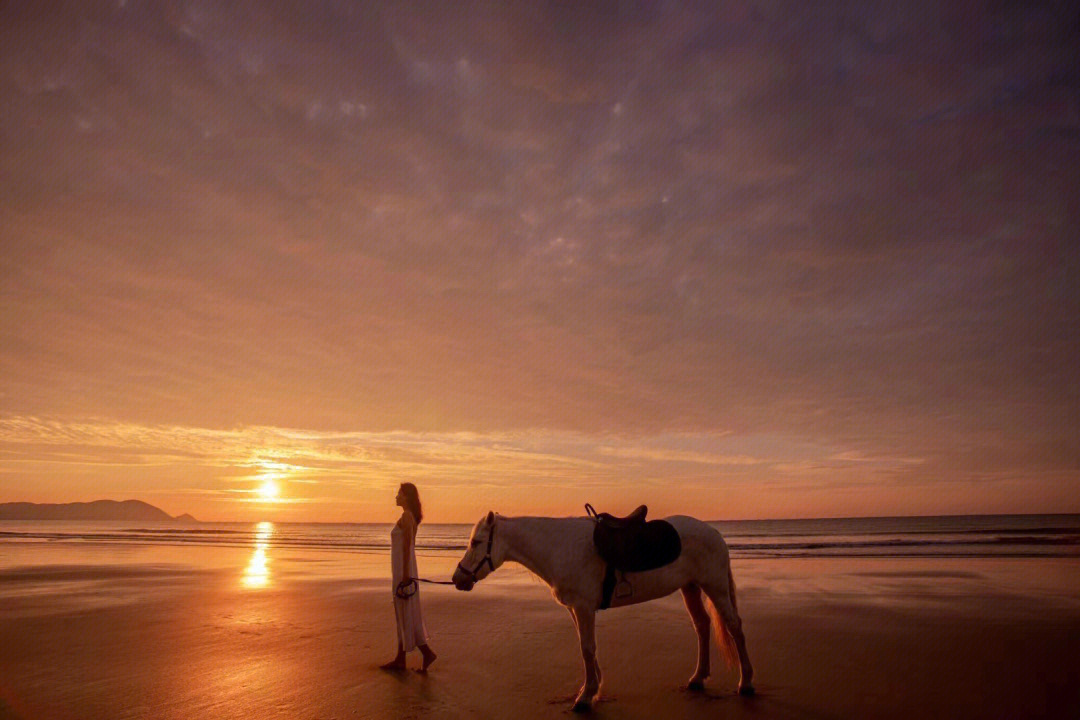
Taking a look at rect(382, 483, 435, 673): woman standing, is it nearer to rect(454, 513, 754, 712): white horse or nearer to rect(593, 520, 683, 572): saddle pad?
rect(454, 513, 754, 712): white horse

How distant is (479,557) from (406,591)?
1.44 meters

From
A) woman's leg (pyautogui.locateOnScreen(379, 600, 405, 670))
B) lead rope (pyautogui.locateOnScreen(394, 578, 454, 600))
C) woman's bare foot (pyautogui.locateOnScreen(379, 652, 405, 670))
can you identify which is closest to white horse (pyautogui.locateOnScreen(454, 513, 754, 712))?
lead rope (pyautogui.locateOnScreen(394, 578, 454, 600))

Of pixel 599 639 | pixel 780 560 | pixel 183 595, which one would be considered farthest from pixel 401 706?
pixel 780 560

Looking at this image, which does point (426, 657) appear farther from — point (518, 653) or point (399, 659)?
point (518, 653)

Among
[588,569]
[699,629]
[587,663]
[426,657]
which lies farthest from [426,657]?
[699,629]

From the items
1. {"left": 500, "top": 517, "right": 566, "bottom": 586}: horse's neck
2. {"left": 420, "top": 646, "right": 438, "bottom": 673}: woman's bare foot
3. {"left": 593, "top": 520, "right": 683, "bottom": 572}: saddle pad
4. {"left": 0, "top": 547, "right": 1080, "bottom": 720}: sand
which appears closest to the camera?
{"left": 0, "top": 547, "right": 1080, "bottom": 720}: sand

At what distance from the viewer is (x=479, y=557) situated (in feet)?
17.2

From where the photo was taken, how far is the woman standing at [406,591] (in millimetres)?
6117

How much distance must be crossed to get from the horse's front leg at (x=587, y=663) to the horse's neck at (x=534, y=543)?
39cm

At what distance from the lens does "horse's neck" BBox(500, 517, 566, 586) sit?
5328 mm

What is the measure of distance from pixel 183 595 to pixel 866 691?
12.6 meters

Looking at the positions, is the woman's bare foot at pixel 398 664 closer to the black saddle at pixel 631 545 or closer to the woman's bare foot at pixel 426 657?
the woman's bare foot at pixel 426 657

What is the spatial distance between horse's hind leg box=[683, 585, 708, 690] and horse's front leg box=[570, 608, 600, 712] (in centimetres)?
100

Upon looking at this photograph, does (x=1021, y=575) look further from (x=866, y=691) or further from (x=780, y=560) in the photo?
(x=866, y=691)
